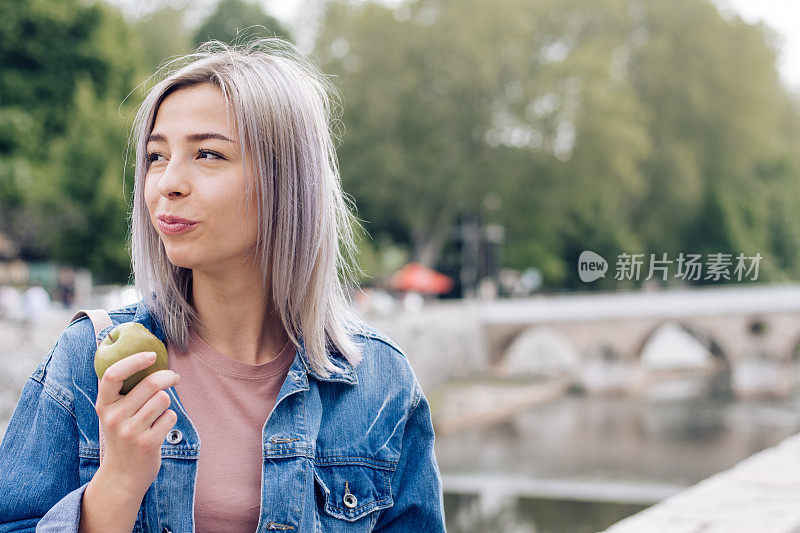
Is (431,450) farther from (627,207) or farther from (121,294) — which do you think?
(627,207)

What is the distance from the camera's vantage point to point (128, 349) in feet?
4.40

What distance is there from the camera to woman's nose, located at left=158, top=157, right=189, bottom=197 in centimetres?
147

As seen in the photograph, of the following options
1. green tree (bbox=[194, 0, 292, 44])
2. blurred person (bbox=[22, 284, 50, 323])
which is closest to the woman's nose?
blurred person (bbox=[22, 284, 50, 323])

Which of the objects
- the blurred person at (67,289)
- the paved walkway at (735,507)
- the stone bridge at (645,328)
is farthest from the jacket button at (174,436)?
the stone bridge at (645,328)

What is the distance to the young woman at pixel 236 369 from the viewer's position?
54.5 inches

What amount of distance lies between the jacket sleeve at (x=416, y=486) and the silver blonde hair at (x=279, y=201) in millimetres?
152

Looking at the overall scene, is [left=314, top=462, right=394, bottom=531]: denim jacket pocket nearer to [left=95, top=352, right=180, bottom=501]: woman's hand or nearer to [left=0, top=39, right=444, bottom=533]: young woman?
[left=0, top=39, right=444, bottom=533]: young woman

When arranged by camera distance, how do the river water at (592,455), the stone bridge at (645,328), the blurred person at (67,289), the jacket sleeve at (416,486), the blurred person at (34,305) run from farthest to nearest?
the stone bridge at (645,328) → the blurred person at (67,289) → the river water at (592,455) → the blurred person at (34,305) → the jacket sleeve at (416,486)

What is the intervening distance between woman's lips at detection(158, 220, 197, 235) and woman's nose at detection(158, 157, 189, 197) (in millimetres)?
45

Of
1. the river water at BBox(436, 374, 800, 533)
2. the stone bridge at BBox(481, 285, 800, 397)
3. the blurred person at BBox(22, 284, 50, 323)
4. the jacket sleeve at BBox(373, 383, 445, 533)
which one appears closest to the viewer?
the jacket sleeve at BBox(373, 383, 445, 533)

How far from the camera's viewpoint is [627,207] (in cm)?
3388

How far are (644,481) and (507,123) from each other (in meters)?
12.9

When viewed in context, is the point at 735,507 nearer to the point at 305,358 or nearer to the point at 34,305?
the point at 305,358

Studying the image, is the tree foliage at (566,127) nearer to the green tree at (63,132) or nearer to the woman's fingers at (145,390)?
the green tree at (63,132)
